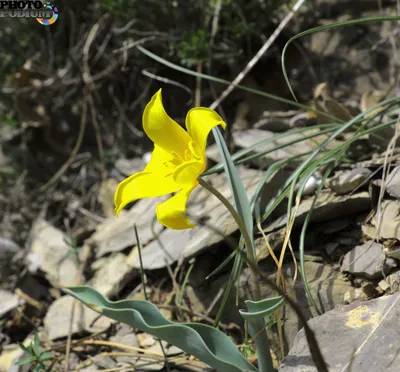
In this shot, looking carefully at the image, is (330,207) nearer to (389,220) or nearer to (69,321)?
(389,220)

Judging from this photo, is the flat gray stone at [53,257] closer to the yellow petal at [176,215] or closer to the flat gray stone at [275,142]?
the flat gray stone at [275,142]

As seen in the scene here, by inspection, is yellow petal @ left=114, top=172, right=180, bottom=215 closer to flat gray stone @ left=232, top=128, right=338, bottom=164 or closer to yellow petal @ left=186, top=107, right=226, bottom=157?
yellow petal @ left=186, top=107, right=226, bottom=157

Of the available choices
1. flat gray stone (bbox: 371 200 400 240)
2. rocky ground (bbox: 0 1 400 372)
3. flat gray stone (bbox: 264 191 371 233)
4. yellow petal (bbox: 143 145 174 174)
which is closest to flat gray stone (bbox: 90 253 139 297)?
rocky ground (bbox: 0 1 400 372)

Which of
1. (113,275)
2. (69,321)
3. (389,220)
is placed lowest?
(69,321)

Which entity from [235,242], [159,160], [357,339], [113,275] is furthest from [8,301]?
[357,339]

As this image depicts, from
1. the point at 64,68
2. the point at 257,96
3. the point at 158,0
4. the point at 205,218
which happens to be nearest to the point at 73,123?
the point at 64,68

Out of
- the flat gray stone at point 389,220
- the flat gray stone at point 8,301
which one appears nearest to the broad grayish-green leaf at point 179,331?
the flat gray stone at point 389,220
